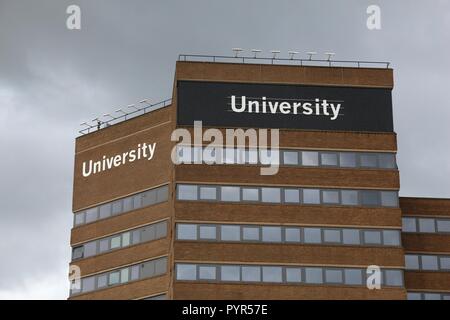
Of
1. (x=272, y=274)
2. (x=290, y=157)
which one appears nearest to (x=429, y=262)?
(x=290, y=157)

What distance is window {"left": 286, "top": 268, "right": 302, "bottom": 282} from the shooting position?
243 feet

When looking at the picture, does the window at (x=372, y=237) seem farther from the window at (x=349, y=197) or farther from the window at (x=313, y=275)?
the window at (x=313, y=275)

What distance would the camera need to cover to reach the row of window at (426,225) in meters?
83.9

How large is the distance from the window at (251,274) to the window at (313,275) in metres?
3.53

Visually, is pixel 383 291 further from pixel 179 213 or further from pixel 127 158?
pixel 127 158

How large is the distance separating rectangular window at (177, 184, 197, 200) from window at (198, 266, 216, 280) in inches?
212

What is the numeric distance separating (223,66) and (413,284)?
23024mm

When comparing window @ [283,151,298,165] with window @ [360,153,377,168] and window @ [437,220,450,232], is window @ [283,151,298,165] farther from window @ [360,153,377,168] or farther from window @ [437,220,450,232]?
window @ [437,220,450,232]

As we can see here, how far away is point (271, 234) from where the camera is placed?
75.2 metres

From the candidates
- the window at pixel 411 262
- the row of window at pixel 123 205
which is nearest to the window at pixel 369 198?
the window at pixel 411 262

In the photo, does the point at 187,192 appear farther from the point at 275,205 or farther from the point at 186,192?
the point at 275,205

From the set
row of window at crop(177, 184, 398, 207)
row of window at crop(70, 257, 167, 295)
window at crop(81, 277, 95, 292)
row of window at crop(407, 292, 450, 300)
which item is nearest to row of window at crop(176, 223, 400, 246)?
row of window at crop(177, 184, 398, 207)

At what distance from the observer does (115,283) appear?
83.5 meters
